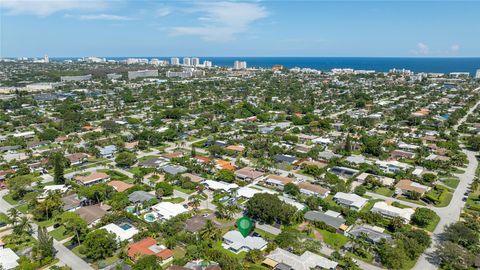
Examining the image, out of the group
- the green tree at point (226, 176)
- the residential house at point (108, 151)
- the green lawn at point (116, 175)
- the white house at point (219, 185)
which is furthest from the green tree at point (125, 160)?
the green tree at point (226, 176)

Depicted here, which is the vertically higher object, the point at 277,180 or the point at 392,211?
the point at 392,211

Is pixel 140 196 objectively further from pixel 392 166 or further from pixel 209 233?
pixel 392 166

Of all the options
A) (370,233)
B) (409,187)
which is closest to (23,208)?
(370,233)

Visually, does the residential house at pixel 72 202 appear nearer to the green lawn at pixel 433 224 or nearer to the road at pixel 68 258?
→ the road at pixel 68 258

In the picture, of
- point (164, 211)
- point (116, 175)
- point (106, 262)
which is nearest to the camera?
point (106, 262)

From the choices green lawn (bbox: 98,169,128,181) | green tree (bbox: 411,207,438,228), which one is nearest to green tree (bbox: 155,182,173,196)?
green lawn (bbox: 98,169,128,181)

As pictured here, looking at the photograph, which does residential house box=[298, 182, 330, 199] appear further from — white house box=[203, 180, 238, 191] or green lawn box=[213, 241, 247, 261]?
green lawn box=[213, 241, 247, 261]
